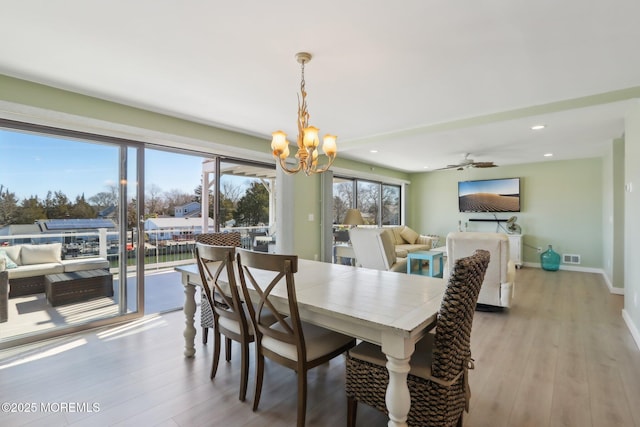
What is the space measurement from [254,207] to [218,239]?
1792mm

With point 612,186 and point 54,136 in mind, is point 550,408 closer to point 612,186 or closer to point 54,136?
point 612,186

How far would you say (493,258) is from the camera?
3.47 m

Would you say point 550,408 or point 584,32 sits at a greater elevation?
point 584,32

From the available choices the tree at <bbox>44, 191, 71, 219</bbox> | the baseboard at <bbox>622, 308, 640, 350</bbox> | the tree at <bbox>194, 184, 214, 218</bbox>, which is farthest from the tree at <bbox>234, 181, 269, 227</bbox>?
the baseboard at <bbox>622, 308, 640, 350</bbox>

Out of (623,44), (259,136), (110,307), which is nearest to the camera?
(623,44)

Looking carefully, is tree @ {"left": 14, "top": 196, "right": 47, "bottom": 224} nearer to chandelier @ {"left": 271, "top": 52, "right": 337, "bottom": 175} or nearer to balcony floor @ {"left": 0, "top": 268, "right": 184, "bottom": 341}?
balcony floor @ {"left": 0, "top": 268, "right": 184, "bottom": 341}

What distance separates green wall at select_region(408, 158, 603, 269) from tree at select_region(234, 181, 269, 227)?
5123 millimetres

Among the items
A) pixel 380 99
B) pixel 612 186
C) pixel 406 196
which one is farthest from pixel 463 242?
pixel 406 196

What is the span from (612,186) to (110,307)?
22.7ft

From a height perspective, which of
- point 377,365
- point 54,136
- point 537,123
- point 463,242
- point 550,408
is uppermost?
point 537,123

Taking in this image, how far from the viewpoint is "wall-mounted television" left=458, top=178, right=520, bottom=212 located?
271 inches

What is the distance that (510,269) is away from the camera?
12.0 feet

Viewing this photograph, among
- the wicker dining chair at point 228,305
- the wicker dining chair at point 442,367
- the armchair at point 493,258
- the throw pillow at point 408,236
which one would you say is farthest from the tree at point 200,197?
the throw pillow at point 408,236

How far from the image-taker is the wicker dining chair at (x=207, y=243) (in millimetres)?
2720
